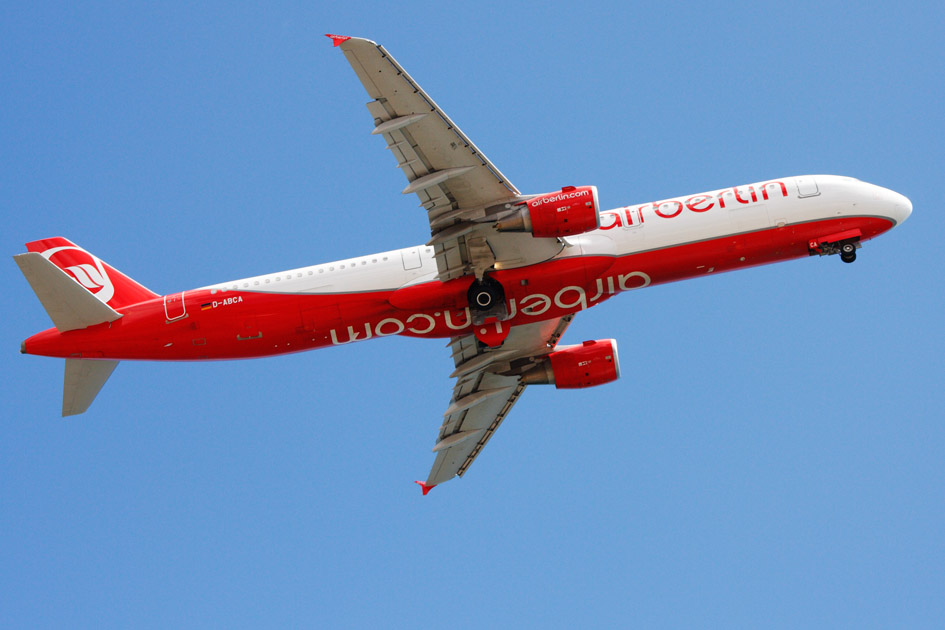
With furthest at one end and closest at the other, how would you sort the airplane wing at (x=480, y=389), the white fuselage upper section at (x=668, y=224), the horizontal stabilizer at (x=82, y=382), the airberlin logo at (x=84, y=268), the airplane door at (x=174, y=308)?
the airplane wing at (x=480, y=389) < the airberlin logo at (x=84, y=268) < the horizontal stabilizer at (x=82, y=382) < the airplane door at (x=174, y=308) < the white fuselage upper section at (x=668, y=224)

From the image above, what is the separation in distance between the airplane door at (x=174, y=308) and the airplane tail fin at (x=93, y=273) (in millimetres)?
1897

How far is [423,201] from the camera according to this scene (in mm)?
42438

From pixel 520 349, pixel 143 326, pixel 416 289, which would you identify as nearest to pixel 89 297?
pixel 143 326

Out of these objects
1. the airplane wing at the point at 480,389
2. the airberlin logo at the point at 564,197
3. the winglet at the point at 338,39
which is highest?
the winglet at the point at 338,39

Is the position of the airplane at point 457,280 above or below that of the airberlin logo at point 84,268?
below

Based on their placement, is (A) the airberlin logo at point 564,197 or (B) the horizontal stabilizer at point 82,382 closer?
(A) the airberlin logo at point 564,197

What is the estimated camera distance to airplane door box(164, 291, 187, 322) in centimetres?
4531

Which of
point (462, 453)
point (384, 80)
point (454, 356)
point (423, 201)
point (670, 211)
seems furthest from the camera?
point (462, 453)

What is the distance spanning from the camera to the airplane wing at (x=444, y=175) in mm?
38625

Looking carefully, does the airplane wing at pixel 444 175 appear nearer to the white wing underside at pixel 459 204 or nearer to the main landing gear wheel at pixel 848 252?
the white wing underside at pixel 459 204

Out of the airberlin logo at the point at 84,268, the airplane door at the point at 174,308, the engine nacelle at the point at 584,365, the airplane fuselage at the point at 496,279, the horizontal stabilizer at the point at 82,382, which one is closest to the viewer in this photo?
the airplane fuselage at the point at 496,279

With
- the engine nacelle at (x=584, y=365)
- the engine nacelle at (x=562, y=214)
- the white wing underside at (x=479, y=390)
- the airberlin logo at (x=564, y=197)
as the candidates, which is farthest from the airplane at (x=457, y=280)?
the engine nacelle at (x=584, y=365)

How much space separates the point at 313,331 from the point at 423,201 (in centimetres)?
799

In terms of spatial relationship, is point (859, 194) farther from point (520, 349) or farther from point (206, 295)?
point (206, 295)
